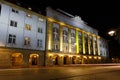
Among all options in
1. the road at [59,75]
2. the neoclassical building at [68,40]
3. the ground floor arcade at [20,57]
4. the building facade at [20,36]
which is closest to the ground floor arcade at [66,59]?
the neoclassical building at [68,40]

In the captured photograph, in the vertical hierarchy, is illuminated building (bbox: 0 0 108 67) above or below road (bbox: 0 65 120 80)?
above

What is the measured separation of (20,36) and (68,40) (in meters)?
20.7

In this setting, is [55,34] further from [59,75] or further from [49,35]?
[59,75]

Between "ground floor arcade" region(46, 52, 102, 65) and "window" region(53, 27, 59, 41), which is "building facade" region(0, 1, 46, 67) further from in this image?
"window" region(53, 27, 59, 41)

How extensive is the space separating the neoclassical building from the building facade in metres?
3.12

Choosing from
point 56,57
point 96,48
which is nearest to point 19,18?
point 56,57

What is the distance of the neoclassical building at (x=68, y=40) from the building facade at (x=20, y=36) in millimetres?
3121

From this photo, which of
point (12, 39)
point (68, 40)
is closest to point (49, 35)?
point (68, 40)

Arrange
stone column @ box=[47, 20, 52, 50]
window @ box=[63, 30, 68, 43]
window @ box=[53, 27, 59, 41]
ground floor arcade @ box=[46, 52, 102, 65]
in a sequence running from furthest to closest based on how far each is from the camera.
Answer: window @ box=[63, 30, 68, 43]
window @ box=[53, 27, 59, 41]
stone column @ box=[47, 20, 52, 50]
ground floor arcade @ box=[46, 52, 102, 65]

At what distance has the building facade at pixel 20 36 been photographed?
99.3 feet

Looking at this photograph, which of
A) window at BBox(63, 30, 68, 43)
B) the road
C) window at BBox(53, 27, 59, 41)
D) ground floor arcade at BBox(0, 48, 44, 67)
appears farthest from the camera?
window at BBox(63, 30, 68, 43)

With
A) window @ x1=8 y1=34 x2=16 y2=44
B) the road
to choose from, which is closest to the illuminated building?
window @ x1=8 y1=34 x2=16 y2=44

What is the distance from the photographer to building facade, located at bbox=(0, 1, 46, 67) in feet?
99.3

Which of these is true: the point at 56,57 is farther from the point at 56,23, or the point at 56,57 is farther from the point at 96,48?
the point at 96,48
